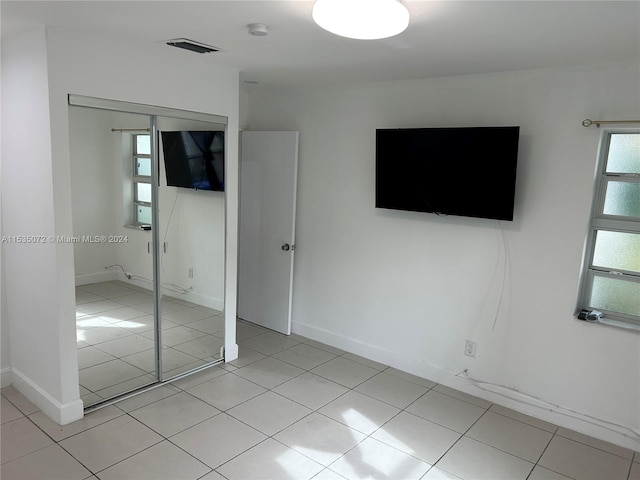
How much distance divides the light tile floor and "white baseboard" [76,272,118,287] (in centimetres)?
82

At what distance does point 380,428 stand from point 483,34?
2.30 metres

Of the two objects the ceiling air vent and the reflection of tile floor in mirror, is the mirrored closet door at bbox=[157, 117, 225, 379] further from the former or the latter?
the ceiling air vent

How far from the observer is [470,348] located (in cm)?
333

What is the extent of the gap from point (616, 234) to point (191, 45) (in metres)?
2.80

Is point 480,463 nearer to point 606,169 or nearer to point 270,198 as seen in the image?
point 606,169

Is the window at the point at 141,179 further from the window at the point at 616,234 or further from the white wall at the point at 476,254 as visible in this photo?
the window at the point at 616,234

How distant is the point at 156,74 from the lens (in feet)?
9.55

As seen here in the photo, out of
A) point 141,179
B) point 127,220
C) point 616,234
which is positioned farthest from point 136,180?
point 616,234

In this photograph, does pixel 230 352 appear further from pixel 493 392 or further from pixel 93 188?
pixel 493 392

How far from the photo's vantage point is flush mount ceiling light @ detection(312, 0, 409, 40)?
5.68ft

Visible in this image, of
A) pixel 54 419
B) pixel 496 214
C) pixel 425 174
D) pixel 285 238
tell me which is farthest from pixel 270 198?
pixel 54 419

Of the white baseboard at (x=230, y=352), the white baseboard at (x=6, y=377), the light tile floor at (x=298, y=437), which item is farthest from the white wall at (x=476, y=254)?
the white baseboard at (x=6, y=377)

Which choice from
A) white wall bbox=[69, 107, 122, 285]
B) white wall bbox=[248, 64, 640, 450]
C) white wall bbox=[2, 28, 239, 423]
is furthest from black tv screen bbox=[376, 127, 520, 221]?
white wall bbox=[69, 107, 122, 285]

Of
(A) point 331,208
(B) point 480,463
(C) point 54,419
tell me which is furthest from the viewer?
(A) point 331,208
